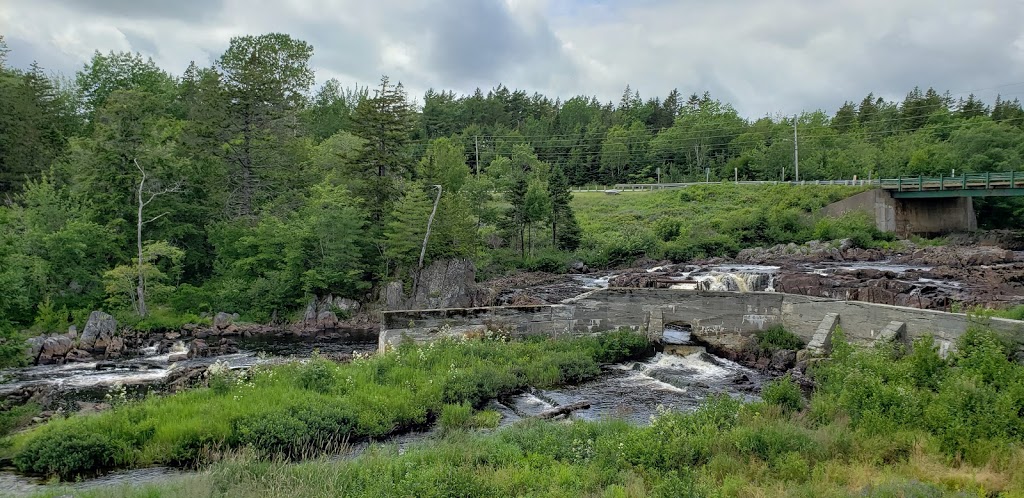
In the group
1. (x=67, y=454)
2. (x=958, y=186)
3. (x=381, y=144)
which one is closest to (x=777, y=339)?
(x=67, y=454)

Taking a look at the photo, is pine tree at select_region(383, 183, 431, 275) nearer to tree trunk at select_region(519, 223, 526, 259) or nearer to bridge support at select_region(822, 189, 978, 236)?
tree trunk at select_region(519, 223, 526, 259)

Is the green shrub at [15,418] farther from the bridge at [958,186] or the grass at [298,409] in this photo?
the bridge at [958,186]

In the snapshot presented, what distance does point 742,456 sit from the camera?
10.1 meters

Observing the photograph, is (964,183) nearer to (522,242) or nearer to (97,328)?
(522,242)

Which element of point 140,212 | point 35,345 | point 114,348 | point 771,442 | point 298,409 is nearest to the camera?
point 771,442

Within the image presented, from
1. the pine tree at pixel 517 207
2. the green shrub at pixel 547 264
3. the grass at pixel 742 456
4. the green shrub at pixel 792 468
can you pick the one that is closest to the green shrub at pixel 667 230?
the green shrub at pixel 547 264

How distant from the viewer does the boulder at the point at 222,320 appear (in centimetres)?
2922

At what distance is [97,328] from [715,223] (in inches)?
1679

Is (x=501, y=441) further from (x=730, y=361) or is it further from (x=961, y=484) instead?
(x=730, y=361)

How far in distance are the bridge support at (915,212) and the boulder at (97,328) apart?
1992 inches

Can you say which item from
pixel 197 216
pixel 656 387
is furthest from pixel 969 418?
pixel 197 216

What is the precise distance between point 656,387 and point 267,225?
25.3 m

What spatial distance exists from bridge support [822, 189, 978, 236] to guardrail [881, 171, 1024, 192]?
1.26 metres

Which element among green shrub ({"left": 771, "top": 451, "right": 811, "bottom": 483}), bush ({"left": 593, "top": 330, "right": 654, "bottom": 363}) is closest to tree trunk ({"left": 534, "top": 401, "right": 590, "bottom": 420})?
bush ({"left": 593, "top": 330, "right": 654, "bottom": 363})
